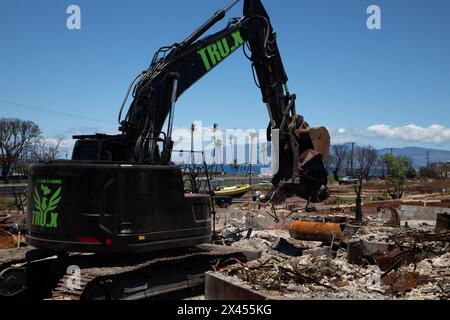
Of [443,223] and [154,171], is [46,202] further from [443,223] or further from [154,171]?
[443,223]

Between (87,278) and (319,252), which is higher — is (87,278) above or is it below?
above

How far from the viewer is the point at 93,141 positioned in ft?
28.8

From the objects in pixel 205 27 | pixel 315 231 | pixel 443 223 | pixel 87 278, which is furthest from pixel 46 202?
pixel 443 223

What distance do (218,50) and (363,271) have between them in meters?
5.58

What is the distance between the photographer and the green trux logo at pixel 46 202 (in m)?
7.88

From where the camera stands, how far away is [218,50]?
1093 cm

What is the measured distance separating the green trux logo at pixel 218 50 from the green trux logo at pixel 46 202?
168 inches

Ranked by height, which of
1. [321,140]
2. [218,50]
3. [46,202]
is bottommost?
[46,202]

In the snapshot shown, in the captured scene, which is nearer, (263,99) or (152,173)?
(152,173)

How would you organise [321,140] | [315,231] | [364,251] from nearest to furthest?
[364,251]
[321,140]
[315,231]

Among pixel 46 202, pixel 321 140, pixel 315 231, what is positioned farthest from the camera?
pixel 315 231

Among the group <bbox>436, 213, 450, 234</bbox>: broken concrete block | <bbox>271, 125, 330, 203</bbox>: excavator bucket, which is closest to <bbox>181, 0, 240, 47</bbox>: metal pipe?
<bbox>271, 125, 330, 203</bbox>: excavator bucket

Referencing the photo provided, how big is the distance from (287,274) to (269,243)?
583cm
